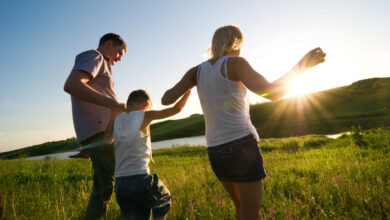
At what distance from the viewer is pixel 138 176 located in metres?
2.26

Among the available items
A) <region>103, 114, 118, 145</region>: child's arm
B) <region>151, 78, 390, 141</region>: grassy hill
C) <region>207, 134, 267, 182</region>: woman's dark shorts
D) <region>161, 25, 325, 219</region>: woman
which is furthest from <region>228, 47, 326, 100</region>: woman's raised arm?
<region>151, 78, 390, 141</region>: grassy hill

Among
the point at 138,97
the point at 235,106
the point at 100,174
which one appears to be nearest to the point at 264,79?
the point at 235,106

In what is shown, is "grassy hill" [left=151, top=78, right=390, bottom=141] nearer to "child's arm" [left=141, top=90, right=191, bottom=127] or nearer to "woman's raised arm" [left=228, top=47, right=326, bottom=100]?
"child's arm" [left=141, top=90, right=191, bottom=127]

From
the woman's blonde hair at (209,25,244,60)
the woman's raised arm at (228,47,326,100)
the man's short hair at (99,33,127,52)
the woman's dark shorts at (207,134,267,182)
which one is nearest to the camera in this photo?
the woman's raised arm at (228,47,326,100)

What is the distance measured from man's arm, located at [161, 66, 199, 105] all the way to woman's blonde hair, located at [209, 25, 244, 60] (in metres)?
0.28

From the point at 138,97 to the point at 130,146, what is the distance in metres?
0.58

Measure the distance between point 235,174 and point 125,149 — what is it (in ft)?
3.97

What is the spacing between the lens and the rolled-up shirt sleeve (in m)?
2.20

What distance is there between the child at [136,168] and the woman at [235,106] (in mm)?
549

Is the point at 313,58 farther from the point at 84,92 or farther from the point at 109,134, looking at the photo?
the point at 109,134

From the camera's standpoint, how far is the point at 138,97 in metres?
2.51

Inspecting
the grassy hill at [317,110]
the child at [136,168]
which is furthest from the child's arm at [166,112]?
the grassy hill at [317,110]

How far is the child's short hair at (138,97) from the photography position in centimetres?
248

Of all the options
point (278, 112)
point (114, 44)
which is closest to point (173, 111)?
point (114, 44)
